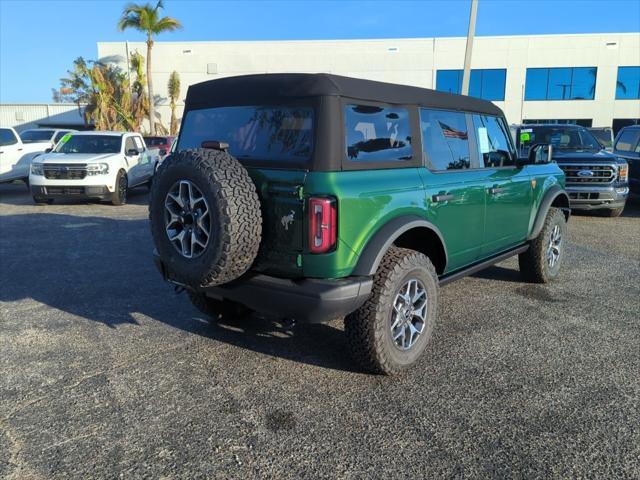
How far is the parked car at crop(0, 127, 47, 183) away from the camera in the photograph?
12852mm

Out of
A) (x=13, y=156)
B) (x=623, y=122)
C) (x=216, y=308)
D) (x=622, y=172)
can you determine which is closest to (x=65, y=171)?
(x=13, y=156)

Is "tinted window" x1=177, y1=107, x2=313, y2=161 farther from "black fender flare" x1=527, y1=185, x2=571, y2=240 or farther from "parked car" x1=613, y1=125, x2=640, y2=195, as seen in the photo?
"parked car" x1=613, y1=125, x2=640, y2=195

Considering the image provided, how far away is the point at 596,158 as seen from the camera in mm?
9484

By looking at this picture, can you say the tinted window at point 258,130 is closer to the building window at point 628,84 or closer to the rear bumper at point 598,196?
the rear bumper at point 598,196

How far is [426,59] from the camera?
1280 inches

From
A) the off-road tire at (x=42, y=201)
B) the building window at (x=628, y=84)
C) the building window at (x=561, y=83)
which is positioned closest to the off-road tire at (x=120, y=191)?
the off-road tire at (x=42, y=201)

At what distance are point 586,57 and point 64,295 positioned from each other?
1391 inches

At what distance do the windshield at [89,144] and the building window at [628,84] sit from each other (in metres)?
32.1

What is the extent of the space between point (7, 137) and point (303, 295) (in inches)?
539

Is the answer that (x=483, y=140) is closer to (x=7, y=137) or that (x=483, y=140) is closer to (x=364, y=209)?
(x=364, y=209)

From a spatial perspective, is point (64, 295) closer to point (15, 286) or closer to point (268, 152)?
point (15, 286)

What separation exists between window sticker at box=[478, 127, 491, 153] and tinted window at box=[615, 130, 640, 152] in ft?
29.3

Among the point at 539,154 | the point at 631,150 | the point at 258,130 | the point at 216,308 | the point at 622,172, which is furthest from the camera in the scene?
the point at 631,150

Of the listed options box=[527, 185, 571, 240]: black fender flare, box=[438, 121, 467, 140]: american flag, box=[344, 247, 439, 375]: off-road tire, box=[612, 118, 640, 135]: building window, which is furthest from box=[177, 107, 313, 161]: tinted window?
box=[612, 118, 640, 135]: building window
